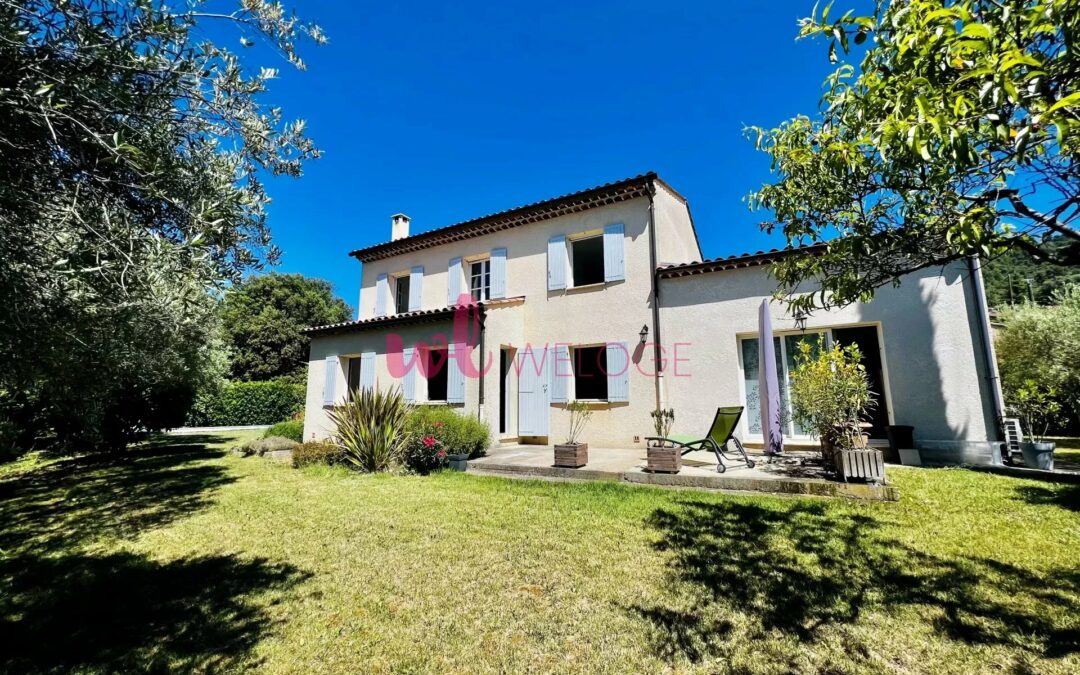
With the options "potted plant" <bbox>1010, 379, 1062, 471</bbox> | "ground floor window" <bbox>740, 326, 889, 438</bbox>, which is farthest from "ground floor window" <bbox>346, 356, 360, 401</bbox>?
"potted plant" <bbox>1010, 379, 1062, 471</bbox>

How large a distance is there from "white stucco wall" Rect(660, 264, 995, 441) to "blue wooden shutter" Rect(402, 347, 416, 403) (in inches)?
278

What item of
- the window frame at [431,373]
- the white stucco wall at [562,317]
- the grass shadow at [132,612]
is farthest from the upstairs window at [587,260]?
the grass shadow at [132,612]

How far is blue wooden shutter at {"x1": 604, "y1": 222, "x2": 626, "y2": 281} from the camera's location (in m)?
11.3

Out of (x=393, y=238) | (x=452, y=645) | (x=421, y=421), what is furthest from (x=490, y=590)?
(x=393, y=238)

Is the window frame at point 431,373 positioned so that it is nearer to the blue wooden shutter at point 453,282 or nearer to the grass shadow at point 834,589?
the blue wooden shutter at point 453,282

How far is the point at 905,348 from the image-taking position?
8445 mm

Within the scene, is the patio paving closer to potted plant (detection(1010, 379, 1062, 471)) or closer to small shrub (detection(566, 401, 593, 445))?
small shrub (detection(566, 401, 593, 445))

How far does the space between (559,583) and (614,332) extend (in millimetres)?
8070

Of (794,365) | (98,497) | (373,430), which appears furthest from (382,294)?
(794,365)

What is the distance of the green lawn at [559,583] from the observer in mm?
2699

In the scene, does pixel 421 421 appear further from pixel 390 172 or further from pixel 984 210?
pixel 390 172

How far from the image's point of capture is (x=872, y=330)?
29.5ft

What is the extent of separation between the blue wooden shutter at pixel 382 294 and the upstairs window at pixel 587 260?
6852mm

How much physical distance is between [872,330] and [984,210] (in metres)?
7.64
